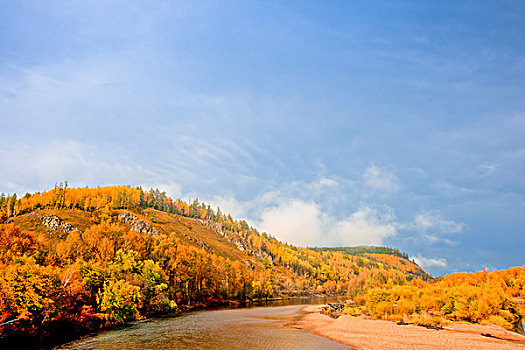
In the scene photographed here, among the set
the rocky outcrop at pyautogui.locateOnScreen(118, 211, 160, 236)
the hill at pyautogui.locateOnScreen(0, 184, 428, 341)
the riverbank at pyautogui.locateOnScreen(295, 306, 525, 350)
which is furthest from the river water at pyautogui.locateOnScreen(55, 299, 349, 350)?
the rocky outcrop at pyautogui.locateOnScreen(118, 211, 160, 236)

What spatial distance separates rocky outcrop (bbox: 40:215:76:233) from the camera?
142 m

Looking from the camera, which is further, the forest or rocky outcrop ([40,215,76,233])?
rocky outcrop ([40,215,76,233])

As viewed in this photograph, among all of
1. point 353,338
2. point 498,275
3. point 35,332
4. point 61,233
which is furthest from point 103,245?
point 498,275

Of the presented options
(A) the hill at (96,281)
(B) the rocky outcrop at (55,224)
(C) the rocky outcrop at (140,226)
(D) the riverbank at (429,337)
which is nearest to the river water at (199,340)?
(D) the riverbank at (429,337)

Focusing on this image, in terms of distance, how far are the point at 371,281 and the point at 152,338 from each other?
9845 centimetres

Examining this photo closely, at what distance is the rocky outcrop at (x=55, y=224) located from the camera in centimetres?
14243

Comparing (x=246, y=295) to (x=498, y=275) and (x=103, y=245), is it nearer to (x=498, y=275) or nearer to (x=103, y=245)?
(x=103, y=245)

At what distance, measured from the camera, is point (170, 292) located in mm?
78062

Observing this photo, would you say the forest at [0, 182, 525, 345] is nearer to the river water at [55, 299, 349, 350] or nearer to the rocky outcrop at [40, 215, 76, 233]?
the river water at [55, 299, 349, 350]

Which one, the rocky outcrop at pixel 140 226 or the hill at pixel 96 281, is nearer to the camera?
the hill at pixel 96 281

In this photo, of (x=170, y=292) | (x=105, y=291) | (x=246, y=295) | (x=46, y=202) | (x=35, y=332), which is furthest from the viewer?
(x=46, y=202)

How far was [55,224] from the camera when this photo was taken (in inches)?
5714

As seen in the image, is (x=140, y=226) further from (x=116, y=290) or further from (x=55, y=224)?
(x=116, y=290)

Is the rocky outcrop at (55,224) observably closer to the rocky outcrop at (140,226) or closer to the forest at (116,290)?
the rocky outcrop at (140,226)
